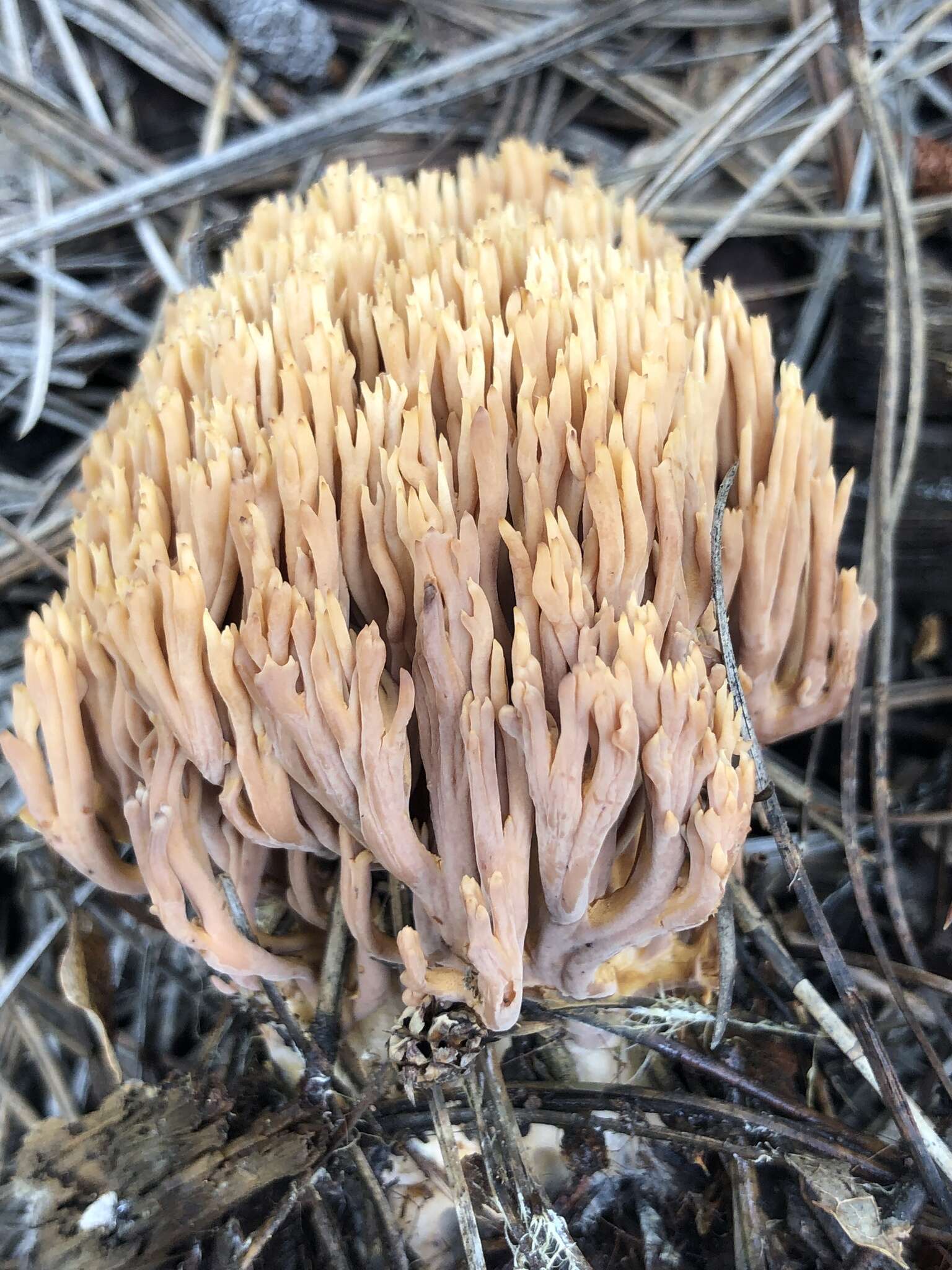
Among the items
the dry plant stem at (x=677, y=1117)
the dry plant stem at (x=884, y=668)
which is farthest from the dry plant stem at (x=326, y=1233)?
the dry plant stem at (x=884, y=668)

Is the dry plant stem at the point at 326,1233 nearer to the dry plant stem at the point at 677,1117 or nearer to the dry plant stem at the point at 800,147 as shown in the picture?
the dry plant stem at the point at 677,1117

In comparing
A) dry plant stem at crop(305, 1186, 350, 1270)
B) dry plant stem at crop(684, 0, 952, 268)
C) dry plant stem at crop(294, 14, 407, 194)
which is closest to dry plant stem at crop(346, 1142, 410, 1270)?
dry plant stem at crop(305, 1186, 350, 1270)

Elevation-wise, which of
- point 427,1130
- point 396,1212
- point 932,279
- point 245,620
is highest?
point 932,279

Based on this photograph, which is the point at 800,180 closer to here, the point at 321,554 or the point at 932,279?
the point at 932,279

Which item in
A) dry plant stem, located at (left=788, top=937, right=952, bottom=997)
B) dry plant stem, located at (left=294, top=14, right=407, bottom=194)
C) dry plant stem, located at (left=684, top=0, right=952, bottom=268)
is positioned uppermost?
dry plant stem, located at (left=294, top=14, right=407, bottom=194)

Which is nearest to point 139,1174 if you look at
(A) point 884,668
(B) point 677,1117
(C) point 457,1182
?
(C) point 457,1182

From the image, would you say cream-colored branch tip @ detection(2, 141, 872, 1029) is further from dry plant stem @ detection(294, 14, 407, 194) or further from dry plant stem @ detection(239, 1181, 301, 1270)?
dry plant stem @ detection(294, 14, 407, 194)

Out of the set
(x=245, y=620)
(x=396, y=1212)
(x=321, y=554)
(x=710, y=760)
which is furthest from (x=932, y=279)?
(x=396, y=1212)
